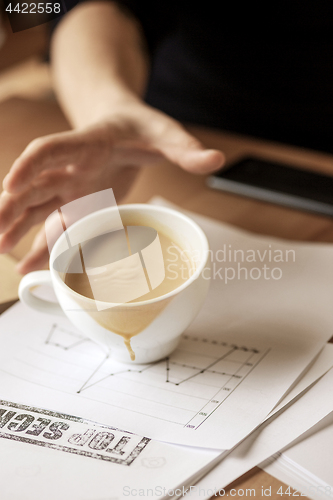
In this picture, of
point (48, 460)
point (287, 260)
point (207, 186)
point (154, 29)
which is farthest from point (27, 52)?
point (48, 460)

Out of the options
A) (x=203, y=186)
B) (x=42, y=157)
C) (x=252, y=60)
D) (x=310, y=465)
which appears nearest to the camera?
(x=310, y=465)

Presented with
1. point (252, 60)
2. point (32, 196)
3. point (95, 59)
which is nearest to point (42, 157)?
point (32, 196)

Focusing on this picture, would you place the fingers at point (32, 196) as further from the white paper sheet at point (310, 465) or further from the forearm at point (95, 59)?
the white paper sheet at point (310, 465)

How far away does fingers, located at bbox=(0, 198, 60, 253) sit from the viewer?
0.45 meters

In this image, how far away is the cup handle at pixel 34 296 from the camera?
369mm

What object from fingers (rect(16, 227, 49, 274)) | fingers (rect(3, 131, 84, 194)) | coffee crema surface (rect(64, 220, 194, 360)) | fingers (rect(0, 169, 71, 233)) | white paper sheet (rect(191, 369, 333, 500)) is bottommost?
white paper sheet (rect(191, 369, 333, 500))

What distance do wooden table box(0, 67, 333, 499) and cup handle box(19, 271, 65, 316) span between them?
0.24ft

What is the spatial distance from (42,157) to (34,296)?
0.43ft

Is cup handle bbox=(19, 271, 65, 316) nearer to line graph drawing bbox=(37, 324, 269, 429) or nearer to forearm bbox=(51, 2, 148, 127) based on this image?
line graph drawing bbox=(37, 324, 269, 429)

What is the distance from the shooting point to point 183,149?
0.48 metres

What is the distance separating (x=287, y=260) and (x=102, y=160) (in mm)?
227

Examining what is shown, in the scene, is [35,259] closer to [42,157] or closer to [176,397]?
[42,157]

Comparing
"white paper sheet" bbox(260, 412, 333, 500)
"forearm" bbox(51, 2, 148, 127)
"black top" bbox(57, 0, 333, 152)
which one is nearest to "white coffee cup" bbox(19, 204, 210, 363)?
"white paper sheet" bbox(260, 412, 333, 500)

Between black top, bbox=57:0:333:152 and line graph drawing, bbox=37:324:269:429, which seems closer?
line graph drawing, bbox=37:324:269:429
